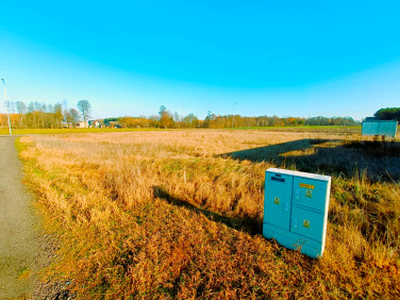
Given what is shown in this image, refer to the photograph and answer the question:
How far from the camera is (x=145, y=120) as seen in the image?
298 ft

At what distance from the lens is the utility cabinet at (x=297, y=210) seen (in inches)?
98.5

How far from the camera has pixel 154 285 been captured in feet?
7.14

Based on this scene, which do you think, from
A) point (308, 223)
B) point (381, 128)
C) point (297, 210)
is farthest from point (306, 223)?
point (381, 128)

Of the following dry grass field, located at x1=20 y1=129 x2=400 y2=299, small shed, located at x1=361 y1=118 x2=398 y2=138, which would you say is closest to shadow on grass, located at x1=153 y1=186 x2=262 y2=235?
dry grass field, located at x1=20 y1=129 x2=400 y2=299

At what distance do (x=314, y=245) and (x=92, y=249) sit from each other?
3.59 metres

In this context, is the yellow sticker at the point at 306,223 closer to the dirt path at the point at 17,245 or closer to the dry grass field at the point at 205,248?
the dry grass field at the point at 205,248

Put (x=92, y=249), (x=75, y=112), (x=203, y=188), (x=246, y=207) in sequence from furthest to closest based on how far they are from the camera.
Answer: (x=75, y=112)
(x=203, y=188)
(x=246, y=207)
(x=92, y=249)

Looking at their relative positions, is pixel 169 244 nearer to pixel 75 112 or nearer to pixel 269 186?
pixel 269 186

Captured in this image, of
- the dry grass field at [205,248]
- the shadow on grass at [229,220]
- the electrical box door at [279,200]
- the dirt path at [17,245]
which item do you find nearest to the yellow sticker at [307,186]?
the electrical box door at [279,200]

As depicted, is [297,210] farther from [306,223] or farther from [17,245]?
[17,245]

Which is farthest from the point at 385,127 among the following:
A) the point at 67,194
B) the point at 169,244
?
the point at 67,194

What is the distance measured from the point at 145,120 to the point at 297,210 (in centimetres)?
9485

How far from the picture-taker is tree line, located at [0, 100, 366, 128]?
Result: 223 ft

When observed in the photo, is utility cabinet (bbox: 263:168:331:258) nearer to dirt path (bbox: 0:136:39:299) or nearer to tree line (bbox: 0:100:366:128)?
dirt path (bbox: 0:136:39:299)
